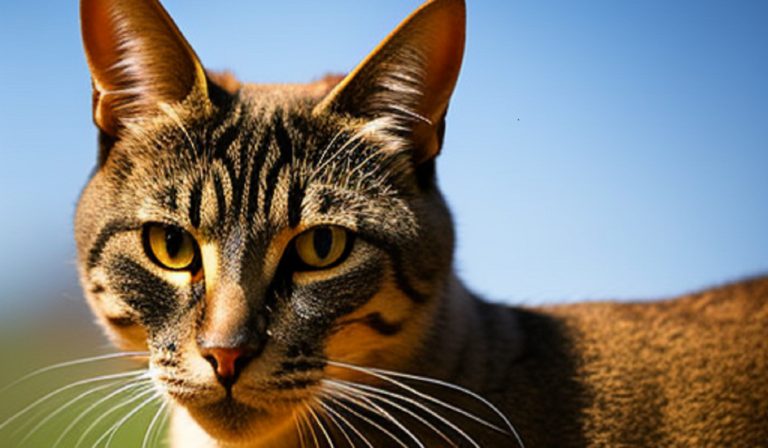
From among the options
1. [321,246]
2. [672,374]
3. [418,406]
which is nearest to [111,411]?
[321,246]

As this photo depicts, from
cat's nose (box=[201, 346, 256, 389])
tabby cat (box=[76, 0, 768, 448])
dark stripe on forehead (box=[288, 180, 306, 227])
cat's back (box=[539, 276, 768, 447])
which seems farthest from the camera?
cat's back (box=[539, 276, 768, 447])

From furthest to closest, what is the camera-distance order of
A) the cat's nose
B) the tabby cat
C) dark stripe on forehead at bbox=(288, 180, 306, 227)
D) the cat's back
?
the cat's back
dark stripe on forehead at bbox=(288, 180, 306, 227)
the tabby cat
the cat's nose

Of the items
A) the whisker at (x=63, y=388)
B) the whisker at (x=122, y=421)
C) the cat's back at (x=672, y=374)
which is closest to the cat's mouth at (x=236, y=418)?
the whisker at (x=122, y=421)

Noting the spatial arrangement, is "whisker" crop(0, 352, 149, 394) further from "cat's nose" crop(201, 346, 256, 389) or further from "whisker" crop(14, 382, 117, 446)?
"cat's nose" crop(201, 346, 256, 389)

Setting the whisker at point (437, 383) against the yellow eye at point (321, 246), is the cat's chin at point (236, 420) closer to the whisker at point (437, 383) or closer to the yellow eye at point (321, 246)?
the whisker at point (437, 383)

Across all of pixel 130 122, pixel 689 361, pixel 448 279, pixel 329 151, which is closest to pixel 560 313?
pixel 689 361

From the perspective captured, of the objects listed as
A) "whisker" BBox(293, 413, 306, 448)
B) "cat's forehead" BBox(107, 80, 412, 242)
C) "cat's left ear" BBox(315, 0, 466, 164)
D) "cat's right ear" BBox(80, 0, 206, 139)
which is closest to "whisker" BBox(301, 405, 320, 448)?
"whisker" BBox(293, 413, 306, 448)

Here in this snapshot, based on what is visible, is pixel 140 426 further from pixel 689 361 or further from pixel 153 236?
pixel 689 361
